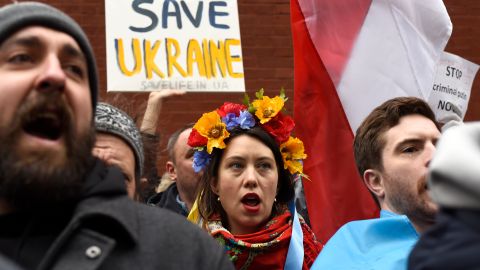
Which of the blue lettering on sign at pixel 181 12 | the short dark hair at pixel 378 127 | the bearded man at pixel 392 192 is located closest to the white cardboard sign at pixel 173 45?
the blue lettering on sign at pixel 181 12

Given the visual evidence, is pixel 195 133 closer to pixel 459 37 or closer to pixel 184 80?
pixel 184 80

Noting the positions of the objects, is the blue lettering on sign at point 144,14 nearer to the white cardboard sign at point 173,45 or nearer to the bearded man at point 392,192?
the white cardboard sign at point 173,45

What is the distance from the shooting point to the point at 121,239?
2.11 m

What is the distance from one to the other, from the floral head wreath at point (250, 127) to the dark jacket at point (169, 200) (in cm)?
75

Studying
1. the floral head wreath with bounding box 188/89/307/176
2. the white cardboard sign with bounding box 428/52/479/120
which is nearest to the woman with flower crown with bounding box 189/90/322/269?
the floral head wreath with bounding box 188/89/307/176

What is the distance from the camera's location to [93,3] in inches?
316

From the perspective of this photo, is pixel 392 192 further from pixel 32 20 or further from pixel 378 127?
pixel 32 20

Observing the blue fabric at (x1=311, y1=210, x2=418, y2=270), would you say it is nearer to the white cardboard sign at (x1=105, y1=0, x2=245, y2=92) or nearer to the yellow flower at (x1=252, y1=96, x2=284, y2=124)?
the yellow flower at (x1=252, y1=96, x2=284, y2=124)

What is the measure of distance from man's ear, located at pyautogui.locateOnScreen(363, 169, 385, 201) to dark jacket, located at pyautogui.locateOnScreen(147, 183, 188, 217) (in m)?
1.57

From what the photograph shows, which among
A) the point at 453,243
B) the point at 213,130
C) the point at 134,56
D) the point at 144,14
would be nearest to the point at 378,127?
the point at 213,130

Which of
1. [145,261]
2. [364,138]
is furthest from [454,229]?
[364,138]

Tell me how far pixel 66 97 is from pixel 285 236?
2126 mm

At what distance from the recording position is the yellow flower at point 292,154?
4359 millimetres

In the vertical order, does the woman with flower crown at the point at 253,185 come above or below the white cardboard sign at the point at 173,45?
below
